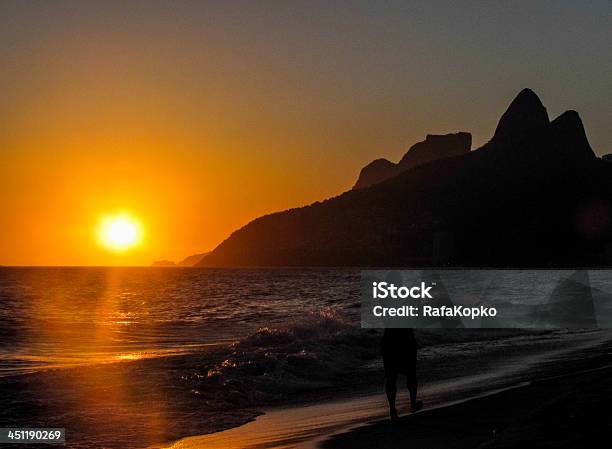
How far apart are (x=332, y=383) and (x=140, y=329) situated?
902 inches

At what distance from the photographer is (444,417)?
42.3 feet

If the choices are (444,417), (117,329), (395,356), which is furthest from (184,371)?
(117,329)

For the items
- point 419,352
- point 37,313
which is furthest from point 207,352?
point 37,313

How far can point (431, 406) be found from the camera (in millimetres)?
14328

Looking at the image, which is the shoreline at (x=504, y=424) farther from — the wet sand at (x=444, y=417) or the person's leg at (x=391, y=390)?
the person's leg at (x=391, y=390)

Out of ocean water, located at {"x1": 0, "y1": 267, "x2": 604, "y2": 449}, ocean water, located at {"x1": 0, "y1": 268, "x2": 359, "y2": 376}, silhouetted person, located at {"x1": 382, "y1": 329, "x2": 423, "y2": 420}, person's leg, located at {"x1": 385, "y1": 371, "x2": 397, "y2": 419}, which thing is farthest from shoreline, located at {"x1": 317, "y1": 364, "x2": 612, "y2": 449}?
ocean water, located at {"x1": 0, "y1": 268, "x2": 359, "y2": 376}

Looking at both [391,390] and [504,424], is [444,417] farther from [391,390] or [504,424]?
[504,424]

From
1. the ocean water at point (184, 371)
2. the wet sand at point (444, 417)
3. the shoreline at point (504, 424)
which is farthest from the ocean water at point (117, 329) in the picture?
the shoreline at point (504, 424)

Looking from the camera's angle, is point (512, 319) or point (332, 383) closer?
point (332, 383)

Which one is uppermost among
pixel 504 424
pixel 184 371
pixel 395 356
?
pixel 395 356

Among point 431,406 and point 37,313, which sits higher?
point 37,313

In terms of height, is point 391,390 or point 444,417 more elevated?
point 391,390

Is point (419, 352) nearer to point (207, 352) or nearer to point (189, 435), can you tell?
point (207, 352)

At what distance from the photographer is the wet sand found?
Answer: 10.9 m
